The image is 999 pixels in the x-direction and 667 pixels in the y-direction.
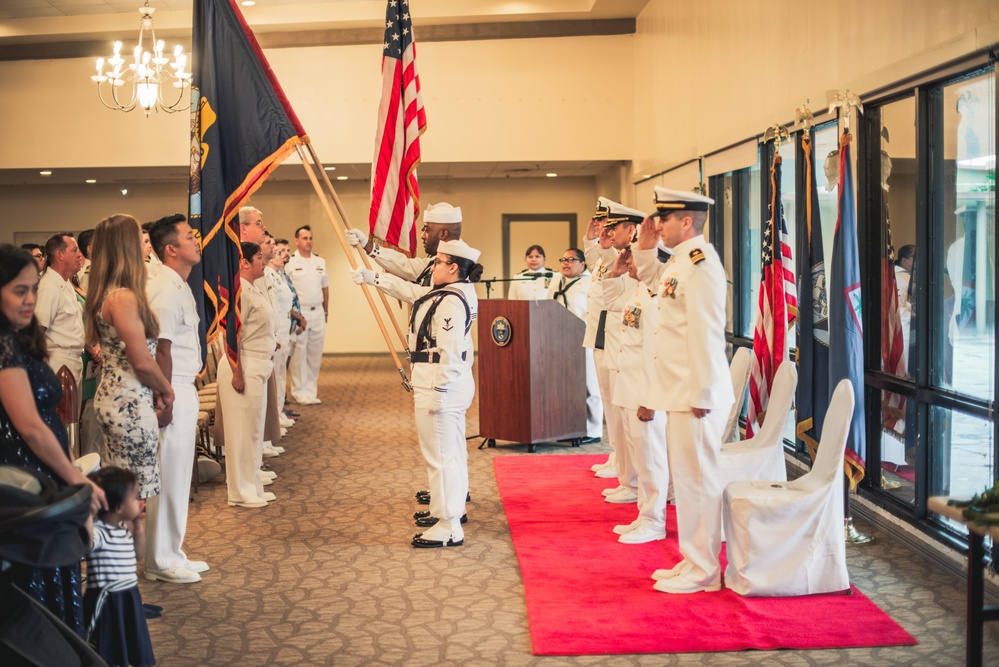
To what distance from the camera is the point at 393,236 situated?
5820 millimetres

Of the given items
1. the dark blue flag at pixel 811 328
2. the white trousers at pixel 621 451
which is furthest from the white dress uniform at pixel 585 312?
the dark blue flag at pixel 811 328

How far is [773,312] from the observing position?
5770 millimetres

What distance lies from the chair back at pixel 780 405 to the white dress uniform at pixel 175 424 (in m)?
2.81

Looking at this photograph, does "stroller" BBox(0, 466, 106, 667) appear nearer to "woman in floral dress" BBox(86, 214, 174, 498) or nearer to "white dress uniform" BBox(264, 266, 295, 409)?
"woman in floral dress" BBox(86, 214, 174, 498)

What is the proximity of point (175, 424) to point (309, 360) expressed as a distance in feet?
21.3

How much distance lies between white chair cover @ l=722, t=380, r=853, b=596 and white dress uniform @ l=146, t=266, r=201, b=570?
2.46m

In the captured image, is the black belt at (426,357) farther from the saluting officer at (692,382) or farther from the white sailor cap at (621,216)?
the white sailor cap at (621,216)

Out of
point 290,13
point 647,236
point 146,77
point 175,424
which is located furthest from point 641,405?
point 290,13

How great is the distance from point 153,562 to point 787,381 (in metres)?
3.20

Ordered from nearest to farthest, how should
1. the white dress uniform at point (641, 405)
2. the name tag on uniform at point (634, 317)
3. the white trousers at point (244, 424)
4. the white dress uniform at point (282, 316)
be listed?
the white dress uniform at point (641, 405)
the name tag on uniform at point (634, 317)
the white trousers at point (244, 424)
the white dress uniform at point (282, 316)

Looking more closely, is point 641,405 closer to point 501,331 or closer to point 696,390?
point 696,390

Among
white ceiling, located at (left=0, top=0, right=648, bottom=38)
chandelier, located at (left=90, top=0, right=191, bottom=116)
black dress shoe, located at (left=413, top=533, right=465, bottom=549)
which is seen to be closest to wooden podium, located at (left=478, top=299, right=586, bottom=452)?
black dress shoe, located at (left=413, top=533, right=465, bottom=549)

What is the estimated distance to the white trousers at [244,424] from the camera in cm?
595

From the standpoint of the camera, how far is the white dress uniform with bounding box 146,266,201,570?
4340 mm
